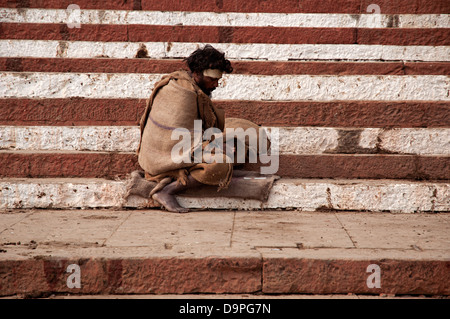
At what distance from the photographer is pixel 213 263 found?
10.1 feet

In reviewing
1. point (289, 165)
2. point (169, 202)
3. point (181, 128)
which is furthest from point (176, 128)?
point (289, 165)

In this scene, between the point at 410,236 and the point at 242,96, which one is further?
the point at 242,96

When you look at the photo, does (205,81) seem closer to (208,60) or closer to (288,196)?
(208,60)

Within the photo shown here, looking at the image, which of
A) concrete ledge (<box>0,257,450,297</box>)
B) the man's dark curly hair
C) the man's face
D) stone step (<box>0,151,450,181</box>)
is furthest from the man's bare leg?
concrete ledge (<box>0,257,450,297</box>)

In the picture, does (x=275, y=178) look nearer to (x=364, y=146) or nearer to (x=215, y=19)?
(x=364, y=146)

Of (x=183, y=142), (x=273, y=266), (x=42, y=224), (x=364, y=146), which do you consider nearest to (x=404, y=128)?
(x=364, y=146)

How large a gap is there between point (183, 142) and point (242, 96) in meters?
1.10

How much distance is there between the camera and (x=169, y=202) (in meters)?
4.21

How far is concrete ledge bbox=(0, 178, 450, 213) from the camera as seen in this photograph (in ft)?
14.0

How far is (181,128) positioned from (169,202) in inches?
22.6

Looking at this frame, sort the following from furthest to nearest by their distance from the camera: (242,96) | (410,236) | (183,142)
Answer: (242,96) < (183,142) < (410,236)
